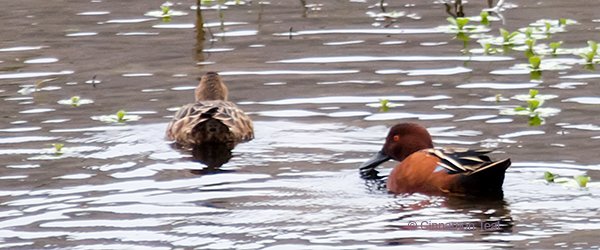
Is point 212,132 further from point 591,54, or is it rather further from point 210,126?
point 591,54

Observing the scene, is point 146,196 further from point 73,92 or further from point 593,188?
point 73,92

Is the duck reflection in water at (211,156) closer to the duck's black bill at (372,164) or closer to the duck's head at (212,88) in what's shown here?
the duck's head at (212,88)

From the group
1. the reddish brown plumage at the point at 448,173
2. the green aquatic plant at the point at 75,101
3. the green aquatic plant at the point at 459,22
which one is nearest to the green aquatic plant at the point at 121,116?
the green aquatic plant at the point at 75,101

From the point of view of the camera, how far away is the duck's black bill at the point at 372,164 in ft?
37.0

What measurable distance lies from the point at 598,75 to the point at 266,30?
4.78 meters

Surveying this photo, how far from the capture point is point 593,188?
10.1 m

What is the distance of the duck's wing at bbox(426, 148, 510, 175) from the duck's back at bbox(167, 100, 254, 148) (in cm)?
272

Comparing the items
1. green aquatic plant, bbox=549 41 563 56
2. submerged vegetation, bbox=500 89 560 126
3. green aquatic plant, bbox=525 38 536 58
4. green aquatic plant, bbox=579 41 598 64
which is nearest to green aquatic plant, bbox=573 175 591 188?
submerged vegetation, bbox=500 89 560 126

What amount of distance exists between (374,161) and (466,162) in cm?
121

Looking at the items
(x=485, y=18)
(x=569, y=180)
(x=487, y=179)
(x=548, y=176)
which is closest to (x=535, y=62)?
(x=485, y=18)

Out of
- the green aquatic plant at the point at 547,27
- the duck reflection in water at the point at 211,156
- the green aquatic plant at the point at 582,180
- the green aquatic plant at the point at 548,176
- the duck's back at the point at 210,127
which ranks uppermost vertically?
the green aquatic plant at the point at 547,27

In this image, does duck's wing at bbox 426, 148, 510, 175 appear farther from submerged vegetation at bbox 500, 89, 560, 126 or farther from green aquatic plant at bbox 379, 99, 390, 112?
green aquatic plant at bbox 379, 99, 390, 112

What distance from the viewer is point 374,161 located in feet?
37.4

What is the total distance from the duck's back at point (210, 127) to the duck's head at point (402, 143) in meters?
1.73
